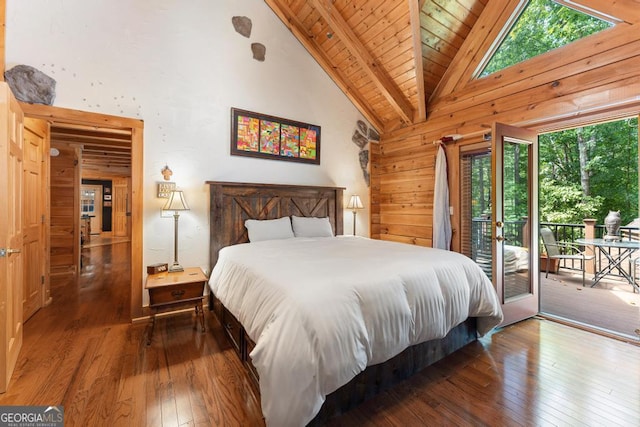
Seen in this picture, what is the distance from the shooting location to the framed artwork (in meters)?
3.50

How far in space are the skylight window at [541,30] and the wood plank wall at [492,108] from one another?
A: 110 mm

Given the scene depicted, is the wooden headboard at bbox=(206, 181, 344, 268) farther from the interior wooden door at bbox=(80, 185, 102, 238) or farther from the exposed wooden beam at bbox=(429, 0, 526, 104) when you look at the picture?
the interior wooden door at bbox=(80, 185, 102, 238)

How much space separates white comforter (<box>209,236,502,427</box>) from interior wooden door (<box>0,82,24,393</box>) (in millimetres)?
1351

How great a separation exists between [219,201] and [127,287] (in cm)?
220

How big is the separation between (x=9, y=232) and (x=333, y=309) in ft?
7.54

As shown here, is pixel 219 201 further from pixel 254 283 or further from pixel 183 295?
pixel 254 283

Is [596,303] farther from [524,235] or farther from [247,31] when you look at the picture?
[247,31]

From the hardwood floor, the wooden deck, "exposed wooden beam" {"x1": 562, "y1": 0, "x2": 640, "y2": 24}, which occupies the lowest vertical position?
the hardwood floor

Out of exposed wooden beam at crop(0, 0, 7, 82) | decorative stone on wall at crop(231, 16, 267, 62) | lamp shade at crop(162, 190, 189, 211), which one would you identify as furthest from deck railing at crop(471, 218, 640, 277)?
exposed wooden beam at crop(0, 0, 7, 82)

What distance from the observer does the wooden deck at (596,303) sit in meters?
2.77

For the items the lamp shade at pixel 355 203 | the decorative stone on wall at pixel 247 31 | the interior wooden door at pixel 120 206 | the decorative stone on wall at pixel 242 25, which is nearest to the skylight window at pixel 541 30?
the lamp shade at pixel 355 203

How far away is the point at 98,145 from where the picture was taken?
511cm

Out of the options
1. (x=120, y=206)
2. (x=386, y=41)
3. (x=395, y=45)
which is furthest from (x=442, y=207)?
(x=120, y=206)

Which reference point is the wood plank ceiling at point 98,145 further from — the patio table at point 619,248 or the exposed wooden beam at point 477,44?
the patio table at point 619,248
